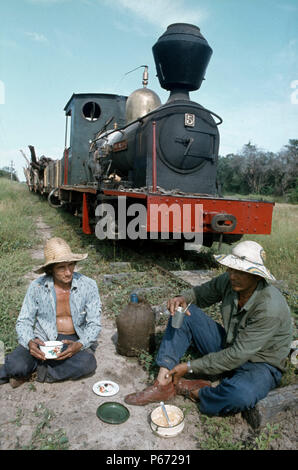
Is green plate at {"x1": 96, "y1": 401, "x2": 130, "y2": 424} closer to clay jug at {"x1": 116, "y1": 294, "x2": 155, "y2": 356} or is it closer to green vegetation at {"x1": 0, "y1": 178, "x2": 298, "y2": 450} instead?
green vegetation at {"x1": 0, "y1": 178, "x2": 298, "y2": 450}

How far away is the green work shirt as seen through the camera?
224 cm

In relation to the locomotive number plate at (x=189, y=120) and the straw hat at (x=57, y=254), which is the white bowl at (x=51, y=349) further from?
the locomotive number plate at (x=189, y=120)

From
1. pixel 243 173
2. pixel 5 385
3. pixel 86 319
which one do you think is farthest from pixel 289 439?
pixel 243 173

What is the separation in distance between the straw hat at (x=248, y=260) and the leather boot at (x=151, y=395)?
2.99ft

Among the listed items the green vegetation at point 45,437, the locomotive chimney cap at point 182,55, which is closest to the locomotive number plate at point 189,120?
the locomotive chimney cap at point 182,55

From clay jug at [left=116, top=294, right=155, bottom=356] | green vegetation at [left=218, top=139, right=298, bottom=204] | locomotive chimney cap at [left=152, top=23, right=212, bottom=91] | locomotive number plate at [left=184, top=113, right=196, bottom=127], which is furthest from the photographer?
green vegetation at [left=218, top=139, right=298, bottom=204]

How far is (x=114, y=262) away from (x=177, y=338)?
311 centimetres

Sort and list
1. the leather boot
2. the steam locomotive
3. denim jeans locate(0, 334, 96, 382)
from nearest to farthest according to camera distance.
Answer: the leather boot → denim jeans locate(0, 334, 96, 382) → the steam locomotive

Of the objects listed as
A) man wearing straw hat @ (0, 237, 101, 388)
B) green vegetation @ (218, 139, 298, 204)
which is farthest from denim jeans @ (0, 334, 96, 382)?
green vegetation @ (218, 139, 298, 204)

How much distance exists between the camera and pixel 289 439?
2.11m

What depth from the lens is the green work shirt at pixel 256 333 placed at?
2236 mm

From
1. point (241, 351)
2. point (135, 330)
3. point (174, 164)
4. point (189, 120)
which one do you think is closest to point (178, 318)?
point (241, 351)

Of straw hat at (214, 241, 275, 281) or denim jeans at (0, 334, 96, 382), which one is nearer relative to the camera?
straw hat at (214, 241, 275, 281)

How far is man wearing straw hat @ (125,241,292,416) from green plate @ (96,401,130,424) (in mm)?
109
